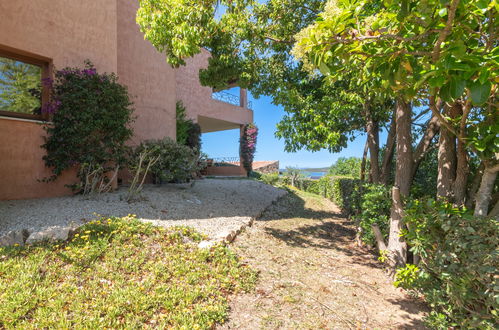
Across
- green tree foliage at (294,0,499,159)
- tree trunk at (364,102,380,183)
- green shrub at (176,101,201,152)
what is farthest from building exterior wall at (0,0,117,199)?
tree trunk at (364,102,380,183)

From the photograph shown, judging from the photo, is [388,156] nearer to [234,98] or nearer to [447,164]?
[447,164]

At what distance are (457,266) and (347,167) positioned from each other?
1415 centimetres

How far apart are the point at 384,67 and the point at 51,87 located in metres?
7.21

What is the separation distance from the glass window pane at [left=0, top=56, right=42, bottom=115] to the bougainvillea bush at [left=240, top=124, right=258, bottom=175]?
12591 mm

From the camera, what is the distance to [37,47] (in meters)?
5.80

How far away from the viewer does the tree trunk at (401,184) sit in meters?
4.12

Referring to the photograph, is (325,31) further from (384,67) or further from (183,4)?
(183,4)

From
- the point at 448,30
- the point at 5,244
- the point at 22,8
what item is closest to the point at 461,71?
the point at 448,30

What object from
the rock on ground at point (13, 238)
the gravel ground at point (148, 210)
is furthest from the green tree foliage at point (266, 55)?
the rock on ground at point (13, 238)

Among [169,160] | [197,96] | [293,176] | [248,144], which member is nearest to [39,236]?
[169,160]

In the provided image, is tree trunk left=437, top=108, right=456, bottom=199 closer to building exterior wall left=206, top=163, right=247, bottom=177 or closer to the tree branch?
the tree branch

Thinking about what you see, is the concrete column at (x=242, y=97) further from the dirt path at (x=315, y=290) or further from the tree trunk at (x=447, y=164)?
the tree trunk at (x=447, y=164)

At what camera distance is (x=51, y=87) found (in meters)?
6.04

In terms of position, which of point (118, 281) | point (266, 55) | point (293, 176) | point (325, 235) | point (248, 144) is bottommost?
point (325, 235)
